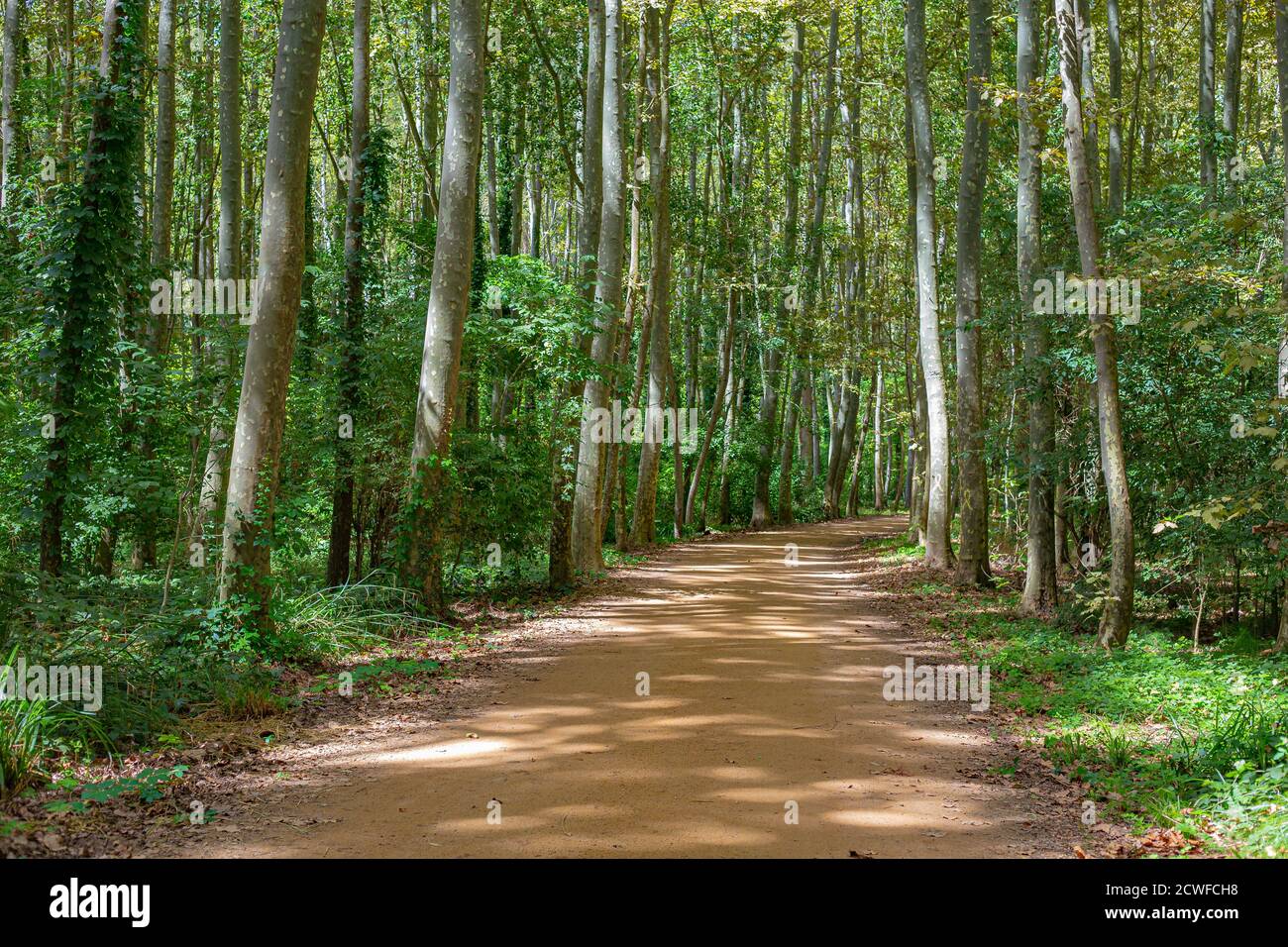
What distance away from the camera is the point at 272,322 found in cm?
939

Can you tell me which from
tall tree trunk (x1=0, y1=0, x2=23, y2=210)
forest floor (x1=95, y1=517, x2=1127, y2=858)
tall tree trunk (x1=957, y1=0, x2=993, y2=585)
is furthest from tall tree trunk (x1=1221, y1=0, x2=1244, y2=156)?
tall tree trunk (x1=0, y1=0, x2=23, y2=210)

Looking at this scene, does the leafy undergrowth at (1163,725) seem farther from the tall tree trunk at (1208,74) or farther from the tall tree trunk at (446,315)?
the tall tree trunk at (1208,74)

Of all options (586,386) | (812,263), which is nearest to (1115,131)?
(812,263)

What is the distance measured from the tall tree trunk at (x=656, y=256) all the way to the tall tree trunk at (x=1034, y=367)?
1051cm

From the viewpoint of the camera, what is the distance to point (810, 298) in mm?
33281

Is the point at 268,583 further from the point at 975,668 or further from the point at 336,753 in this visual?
the point at 975,668

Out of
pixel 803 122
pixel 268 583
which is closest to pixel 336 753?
pixel 268 583

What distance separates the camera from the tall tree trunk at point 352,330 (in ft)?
46.4

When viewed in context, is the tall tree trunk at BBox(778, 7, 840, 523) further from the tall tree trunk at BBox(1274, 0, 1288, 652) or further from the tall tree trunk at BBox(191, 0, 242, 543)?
the tall tree trunk at BBox(1274, 0, 1288, 652)

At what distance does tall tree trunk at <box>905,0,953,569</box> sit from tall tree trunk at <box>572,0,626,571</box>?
569 cm

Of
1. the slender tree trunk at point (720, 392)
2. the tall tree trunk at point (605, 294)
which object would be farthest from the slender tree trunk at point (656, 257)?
the tall tree trunk at point (605, 294)

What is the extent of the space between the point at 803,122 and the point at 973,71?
2260 cm

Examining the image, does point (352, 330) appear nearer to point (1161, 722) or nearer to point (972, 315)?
point (972, 315)
